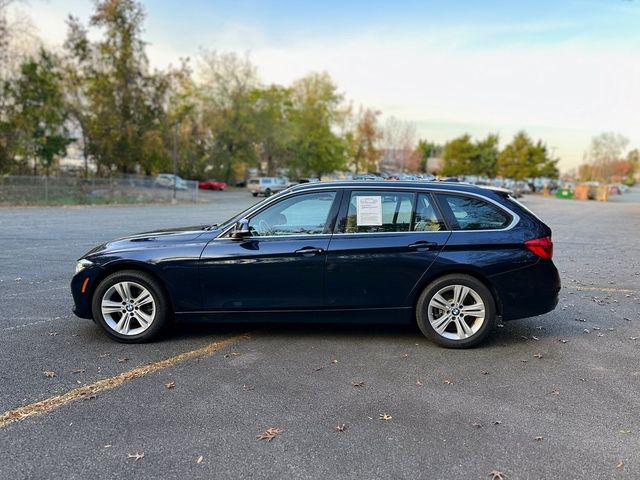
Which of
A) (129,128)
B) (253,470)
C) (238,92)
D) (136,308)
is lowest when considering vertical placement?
(253,470)

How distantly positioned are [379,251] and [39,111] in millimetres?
31613

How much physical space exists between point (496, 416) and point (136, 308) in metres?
3.46

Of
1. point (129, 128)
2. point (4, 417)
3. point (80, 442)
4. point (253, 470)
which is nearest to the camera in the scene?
point (253, 470)

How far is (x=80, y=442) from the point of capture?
305cm

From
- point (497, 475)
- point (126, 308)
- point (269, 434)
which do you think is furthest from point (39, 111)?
point (497, 475)

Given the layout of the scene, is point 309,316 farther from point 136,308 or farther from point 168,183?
point 168,183

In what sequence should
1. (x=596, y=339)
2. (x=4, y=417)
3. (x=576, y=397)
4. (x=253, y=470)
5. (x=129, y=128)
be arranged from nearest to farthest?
(x=253, y=470) < (x=4, y=417) < (x=576, y=397) < (x=596, y=339) < (x=129, y=128)

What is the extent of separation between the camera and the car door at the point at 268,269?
15.5 feet

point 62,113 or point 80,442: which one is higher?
point 62,113

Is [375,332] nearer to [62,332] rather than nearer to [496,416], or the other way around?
[496,416]

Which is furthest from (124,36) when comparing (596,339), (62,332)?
(596,339)

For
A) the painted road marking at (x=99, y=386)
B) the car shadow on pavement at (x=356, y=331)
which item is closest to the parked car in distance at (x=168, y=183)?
the car shadow on pavement at (x=356, y=331)

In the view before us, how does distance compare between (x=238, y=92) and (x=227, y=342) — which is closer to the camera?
(x=227, y=342)

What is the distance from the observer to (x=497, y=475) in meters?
2.76
